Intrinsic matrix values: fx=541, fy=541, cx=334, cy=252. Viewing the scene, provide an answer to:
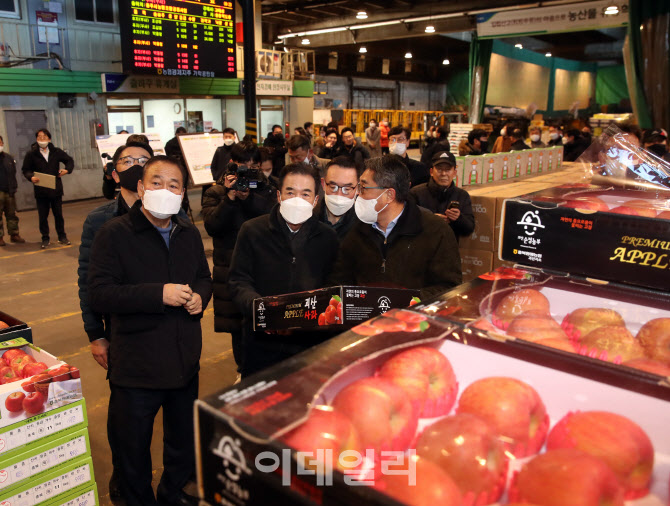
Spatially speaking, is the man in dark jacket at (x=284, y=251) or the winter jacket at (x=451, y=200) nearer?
the man in dark jacket at (x=284, y=251)

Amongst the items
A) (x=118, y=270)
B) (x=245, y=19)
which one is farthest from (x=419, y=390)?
(x=245, y=19)

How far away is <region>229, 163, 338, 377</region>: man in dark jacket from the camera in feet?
8.60

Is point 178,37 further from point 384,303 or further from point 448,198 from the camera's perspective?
point 384,303

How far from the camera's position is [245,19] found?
29.7ft

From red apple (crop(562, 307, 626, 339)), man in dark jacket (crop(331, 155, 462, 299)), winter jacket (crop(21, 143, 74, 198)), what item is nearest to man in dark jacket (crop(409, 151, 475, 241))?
man in dark jacket (crop(331, 155, 462, 299))

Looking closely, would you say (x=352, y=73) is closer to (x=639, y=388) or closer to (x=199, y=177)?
(x=199, y=177)

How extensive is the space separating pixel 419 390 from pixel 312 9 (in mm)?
17964

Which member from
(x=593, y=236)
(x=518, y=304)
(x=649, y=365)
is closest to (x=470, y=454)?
(x=649, y=365)

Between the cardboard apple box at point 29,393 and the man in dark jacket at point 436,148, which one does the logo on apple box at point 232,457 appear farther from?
the man in dark jacket at point 436,148

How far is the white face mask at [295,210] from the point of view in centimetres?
259

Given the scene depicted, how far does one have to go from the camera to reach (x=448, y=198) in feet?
13.2

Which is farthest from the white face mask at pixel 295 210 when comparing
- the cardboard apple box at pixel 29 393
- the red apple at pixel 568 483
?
the red apple at pixel 568 483

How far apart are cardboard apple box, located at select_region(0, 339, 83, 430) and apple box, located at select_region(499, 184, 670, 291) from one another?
76.5 inches

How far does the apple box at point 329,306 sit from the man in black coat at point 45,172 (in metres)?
7.40
